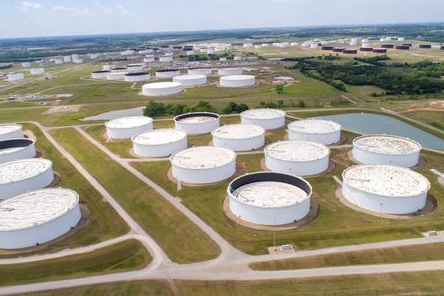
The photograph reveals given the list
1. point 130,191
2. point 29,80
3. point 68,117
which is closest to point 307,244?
point 130,191

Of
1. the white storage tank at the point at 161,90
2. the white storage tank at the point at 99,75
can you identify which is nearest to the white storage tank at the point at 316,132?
the white storage tank at the point at 161,90

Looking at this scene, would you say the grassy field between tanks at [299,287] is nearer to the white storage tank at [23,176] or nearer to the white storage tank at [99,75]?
the white storage tank at [23,176]

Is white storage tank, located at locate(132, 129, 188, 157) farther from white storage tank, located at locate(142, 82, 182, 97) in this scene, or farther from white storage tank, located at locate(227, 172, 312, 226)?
white storage tank, located at locate(142, 82, 182, 97)

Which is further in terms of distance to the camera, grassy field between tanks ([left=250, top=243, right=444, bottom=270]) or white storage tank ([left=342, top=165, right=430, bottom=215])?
white storage tank ([left=342, top=165, right=430, bottom=215])

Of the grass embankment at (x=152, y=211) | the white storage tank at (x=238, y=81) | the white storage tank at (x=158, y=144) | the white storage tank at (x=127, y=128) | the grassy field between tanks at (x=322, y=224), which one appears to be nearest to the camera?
the grass embankment at (x=152, y=211)

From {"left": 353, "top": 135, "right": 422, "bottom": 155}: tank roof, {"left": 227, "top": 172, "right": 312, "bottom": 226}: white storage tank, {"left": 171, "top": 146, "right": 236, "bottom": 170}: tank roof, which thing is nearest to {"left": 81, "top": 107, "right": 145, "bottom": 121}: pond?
{"left": 171, "top": 146, "right": 236, "bottom": 170}: tank roof

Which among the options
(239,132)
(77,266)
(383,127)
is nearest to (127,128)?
(239,132)
